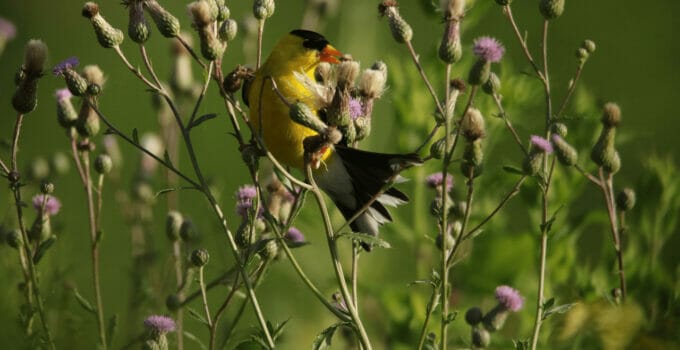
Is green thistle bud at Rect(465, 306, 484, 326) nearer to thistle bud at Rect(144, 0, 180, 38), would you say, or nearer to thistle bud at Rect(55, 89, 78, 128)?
thistle bud at Rect(144, 0, 180, 38)

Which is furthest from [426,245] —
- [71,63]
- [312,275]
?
[71,63]

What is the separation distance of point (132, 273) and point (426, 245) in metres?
0.67

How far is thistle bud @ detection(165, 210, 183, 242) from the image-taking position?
1914 mm

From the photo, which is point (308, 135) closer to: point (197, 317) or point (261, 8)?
point (261, 8)

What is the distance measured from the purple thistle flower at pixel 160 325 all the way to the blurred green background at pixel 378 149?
0.27m

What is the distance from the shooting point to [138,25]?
157cm

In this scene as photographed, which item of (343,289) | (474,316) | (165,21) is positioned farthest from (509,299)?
(165,21)

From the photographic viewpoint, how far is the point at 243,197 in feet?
5.49

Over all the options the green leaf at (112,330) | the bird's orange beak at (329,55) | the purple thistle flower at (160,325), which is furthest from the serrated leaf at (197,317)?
the bird's orange beak at (329,55)

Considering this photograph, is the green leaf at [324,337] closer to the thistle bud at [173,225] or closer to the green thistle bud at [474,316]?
the green thistle bud at [474,316]

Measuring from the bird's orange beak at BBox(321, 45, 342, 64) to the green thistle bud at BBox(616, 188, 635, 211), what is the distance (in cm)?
58

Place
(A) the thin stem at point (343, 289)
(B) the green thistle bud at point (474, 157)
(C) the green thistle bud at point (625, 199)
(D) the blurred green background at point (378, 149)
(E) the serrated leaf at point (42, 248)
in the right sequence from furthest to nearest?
(D) the blurred green background at point (378, 149)
(C) the green thistle bud at point (625, 199)
(E) the serrated leaf at point (42, 248)
(B) the green thistle bud at point (474, 157)
(A) the thin stem at point (343, 289)

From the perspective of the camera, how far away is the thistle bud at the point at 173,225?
191 cm

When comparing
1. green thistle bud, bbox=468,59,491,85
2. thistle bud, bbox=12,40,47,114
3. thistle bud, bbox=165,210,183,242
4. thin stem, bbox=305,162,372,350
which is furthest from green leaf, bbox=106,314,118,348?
green thistle bud, bbox=468,59,491,85
